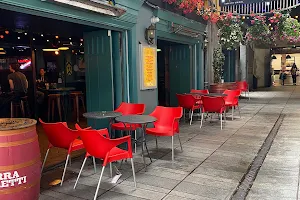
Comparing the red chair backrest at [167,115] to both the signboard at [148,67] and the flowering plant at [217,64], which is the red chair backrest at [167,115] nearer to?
the signboard at [148,67]

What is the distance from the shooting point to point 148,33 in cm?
552

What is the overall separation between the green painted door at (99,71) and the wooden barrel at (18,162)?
241cm

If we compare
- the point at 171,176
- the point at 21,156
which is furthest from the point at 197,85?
the point at 21,156

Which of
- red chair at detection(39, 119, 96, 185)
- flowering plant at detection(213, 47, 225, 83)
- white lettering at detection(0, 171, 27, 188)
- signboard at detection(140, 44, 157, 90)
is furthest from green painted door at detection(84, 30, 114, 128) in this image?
flowering plant at detection(213, 47, 225, 83)

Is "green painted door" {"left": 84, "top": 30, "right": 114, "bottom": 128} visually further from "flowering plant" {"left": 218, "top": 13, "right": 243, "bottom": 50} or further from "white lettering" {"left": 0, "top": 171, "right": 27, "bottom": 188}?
"flowering plant" {"left": 218, "top": 13, "right": 243, "bottom": 50}

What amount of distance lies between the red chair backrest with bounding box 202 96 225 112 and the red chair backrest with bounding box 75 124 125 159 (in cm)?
362

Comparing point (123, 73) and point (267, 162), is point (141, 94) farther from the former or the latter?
point (267, 162)

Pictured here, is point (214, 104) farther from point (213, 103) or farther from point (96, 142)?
point (96, 142)

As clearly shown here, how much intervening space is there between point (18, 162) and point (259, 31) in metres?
9.59

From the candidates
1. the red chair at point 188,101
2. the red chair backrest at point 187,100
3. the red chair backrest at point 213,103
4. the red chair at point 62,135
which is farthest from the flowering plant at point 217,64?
the red chair at point 62,135

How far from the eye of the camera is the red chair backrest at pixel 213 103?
6000mm

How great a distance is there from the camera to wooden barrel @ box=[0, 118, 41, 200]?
7.11 ft

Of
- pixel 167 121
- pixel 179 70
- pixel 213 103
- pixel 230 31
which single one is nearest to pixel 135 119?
pixel 167 121

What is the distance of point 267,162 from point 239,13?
712cm
